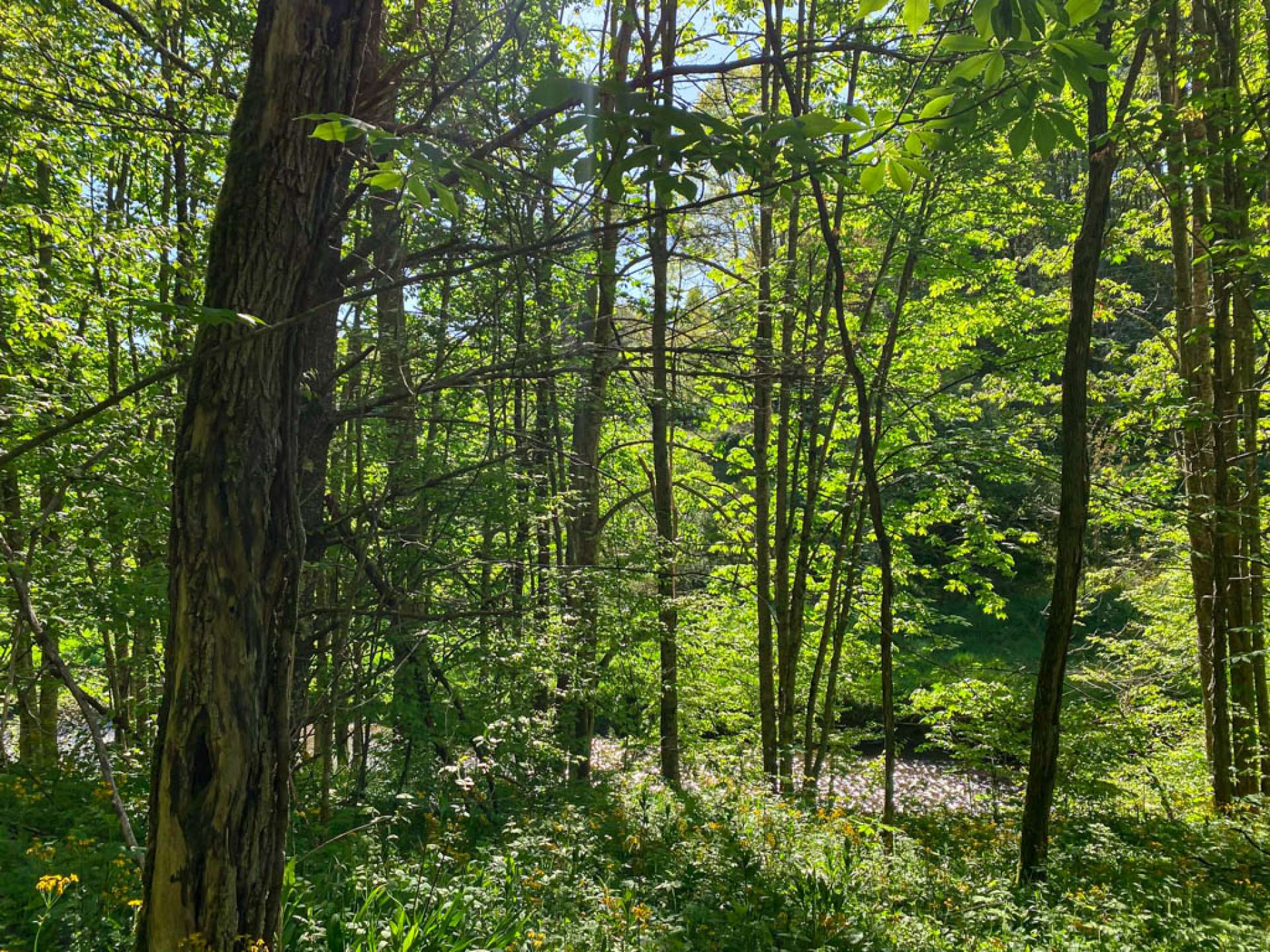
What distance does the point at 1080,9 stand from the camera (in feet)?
3.72

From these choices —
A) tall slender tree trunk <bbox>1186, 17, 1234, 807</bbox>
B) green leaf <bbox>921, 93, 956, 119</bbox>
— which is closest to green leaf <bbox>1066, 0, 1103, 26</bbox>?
green leaf <bbox>921, 93, 956, 119</bbox>

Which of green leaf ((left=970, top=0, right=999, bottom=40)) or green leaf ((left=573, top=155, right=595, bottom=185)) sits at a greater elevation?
green leaf ((left=970, top=0, right=999, bottom=40))

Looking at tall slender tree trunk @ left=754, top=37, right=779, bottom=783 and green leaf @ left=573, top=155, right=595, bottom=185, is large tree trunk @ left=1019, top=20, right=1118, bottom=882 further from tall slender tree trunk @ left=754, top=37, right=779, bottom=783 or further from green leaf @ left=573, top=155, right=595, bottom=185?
green leaf @ left=573, top=155, right=595, bottom=185

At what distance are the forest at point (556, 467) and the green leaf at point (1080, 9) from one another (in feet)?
0.19

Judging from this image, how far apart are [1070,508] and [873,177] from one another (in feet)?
11.0

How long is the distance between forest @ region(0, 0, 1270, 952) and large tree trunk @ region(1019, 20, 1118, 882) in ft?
0.11

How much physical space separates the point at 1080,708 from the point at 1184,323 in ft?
12.8

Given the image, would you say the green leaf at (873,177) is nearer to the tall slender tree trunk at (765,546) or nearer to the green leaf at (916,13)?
the green leaf at (916,13)

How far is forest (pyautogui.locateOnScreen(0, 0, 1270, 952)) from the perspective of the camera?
1.77 m

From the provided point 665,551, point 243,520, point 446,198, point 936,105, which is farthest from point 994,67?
point 665,551

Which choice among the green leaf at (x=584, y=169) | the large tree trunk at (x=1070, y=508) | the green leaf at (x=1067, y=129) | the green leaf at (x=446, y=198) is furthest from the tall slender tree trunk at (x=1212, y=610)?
the green leaf at (x=446, y=198)

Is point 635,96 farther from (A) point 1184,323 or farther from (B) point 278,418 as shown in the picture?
(A) point 1184,323

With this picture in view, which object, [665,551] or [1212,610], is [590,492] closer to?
[665,551]

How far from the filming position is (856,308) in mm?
8844
